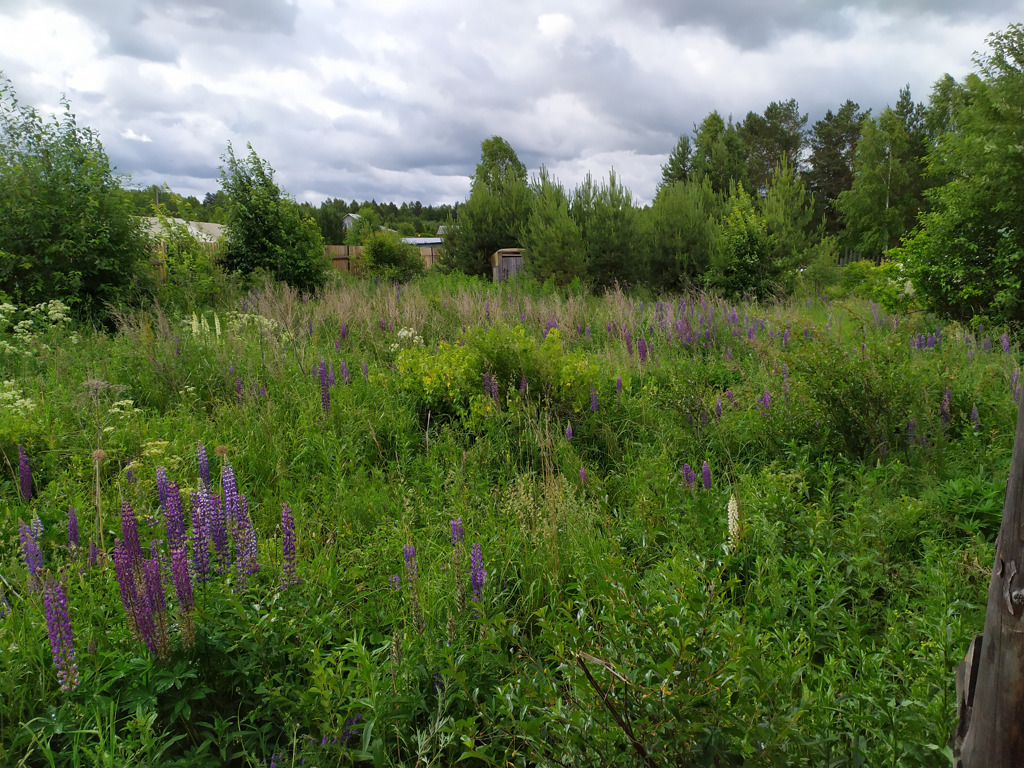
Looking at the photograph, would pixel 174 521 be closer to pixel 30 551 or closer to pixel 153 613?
pixel 153 613

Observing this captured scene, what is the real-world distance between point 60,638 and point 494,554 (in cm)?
166

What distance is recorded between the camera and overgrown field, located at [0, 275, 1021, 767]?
1.61 m

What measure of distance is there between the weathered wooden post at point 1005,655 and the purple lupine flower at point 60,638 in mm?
2221

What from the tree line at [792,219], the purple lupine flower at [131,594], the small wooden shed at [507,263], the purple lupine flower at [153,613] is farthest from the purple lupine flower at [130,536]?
the small wooden shed at [507,263]

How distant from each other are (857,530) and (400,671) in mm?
2178

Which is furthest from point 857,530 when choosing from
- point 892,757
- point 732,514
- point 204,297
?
point 204,297

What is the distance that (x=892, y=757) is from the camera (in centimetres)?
145

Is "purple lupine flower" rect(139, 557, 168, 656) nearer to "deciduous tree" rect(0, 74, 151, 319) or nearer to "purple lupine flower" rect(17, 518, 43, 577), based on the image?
"purple lupine flower" rect(17, 518, 43, 577)

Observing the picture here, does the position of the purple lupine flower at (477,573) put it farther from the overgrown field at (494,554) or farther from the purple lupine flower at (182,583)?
the purple lupine flower at (182,583)

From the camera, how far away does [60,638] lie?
176 centimetres

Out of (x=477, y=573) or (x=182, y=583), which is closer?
(x=182, y=583)

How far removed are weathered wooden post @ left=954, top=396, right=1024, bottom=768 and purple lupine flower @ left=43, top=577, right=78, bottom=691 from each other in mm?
2221

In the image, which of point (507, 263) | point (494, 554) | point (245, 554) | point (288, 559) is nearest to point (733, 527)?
point (494, 554)

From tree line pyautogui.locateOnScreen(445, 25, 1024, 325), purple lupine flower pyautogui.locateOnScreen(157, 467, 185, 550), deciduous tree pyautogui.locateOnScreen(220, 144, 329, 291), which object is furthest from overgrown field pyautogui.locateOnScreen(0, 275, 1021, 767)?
deciduous tree pyautogui.locateOnScreen(220, 144, 329, 291)
